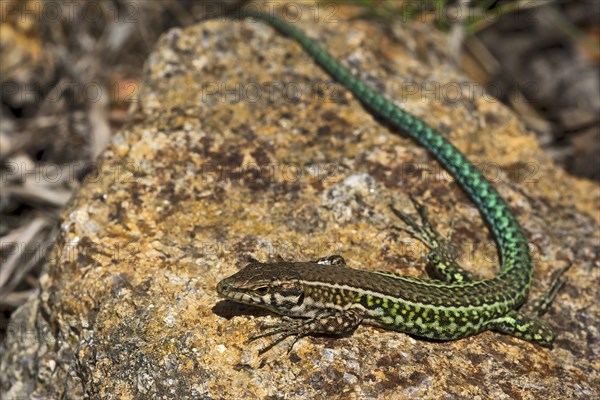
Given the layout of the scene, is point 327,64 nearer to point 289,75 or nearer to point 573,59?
point 289,75

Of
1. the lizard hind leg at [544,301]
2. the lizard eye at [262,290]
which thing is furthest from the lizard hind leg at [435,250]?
the lizard eye at [262,290]

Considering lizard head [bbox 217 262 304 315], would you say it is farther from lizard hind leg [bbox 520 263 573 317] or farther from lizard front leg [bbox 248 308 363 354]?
lizard hind leg [bbox 520 263 573 317]

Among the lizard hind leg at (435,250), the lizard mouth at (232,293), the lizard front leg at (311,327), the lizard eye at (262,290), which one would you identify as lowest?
the lizard front leg at (311,327)

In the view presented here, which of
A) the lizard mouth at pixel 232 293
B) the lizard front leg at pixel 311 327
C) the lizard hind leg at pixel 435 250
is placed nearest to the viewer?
the lizard mouth at pixel 232 293

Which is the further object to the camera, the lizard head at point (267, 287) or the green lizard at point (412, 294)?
the green lizard at point (412, 294)

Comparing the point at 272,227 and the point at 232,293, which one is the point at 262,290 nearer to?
the point at 232,293

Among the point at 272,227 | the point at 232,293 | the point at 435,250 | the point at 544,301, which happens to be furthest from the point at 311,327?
the point at 544,301

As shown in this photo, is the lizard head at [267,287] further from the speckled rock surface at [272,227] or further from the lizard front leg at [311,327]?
the speckled rock surface at [272,227]

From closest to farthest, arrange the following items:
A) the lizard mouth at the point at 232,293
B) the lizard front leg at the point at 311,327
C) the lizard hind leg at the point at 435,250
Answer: the lizard mouth at the point at 232,293 → the lizard front leg at the point at 311,327 → the lizard hind leg at the point at 435,250
